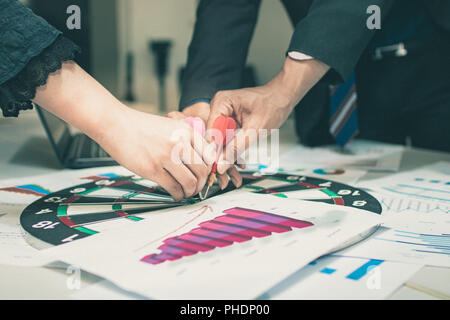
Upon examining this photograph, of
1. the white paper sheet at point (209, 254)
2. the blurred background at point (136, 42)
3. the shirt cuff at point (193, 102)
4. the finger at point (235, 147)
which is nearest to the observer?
the white paper sheet at point (209, 254)

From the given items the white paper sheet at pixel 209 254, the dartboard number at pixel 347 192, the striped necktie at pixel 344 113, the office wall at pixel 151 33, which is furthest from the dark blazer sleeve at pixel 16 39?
the office wall at pixel 151 33

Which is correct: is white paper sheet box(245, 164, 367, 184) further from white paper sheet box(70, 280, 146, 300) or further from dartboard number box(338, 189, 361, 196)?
white paper sheet box(70, 280, 146, 300)

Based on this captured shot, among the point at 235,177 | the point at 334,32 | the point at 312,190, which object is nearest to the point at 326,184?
the point at 312,190

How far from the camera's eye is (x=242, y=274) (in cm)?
35

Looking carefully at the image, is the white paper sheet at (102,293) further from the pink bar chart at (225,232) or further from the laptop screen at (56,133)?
the laptop screen at (56,133)

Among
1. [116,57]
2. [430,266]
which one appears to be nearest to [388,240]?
[430,266]

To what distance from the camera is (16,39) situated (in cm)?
51

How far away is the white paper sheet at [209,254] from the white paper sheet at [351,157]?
388 millimetres

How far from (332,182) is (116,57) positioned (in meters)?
3.23

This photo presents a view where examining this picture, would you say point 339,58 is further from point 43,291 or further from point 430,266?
point 43,291

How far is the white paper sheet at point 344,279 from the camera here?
13.5 inches

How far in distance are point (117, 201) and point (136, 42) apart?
322 centimetres

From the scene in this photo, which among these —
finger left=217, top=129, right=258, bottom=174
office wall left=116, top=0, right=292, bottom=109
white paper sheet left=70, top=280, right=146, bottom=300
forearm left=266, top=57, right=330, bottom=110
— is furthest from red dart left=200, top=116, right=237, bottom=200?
office wall left=116, top=0, right=292, bottom=109

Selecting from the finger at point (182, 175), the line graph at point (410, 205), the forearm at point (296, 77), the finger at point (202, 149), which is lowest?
the line graph at point (410, 205)
